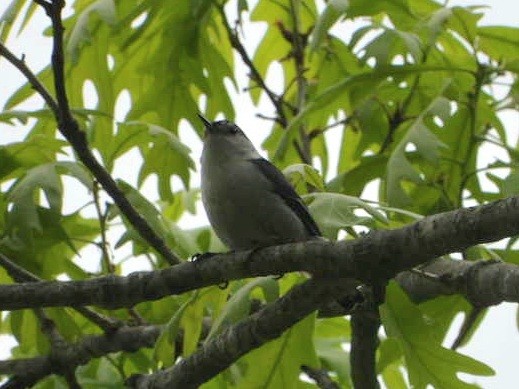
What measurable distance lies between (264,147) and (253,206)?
1396 millimetres

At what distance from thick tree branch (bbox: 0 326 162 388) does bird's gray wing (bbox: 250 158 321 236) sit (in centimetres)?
64

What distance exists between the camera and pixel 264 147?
4941 millimetres

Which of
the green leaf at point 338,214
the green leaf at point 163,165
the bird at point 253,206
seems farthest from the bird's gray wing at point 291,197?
the green leaf at point 163,165

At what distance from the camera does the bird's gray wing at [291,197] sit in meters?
3.42

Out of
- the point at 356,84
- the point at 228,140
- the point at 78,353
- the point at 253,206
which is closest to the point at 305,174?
the point at 253,206

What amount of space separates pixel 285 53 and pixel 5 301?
240cm

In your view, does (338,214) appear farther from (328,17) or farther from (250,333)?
(328,17)

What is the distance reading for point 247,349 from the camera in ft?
10.5

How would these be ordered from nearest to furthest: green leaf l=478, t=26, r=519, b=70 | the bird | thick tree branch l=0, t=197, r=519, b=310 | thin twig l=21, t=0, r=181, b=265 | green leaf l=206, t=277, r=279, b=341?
thick tree branch l=0, t=197, r=519, b=310 → thin twig l=21, t=0, r=181, b=265 → green leaf l=206, t=277, r=279, b=341 → the bird → green leaf l=478, t=26, r=519, b=70

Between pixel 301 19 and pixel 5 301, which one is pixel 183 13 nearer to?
pixel 301 19

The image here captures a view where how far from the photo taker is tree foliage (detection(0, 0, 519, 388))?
3451 millimetres

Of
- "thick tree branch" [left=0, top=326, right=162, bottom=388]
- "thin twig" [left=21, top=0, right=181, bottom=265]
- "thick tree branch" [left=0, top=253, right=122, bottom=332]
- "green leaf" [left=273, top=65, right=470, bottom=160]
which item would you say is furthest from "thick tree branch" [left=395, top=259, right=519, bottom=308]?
"thick tree branch" [left=0, top=253, right=122, bottom=332]

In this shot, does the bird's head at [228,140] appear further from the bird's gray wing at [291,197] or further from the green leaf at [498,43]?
the green leaf at [498,43]

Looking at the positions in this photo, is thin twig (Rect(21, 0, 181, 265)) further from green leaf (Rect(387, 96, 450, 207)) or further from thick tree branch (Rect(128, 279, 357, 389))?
green leaf (Rect(387, 96, 450, 207))
